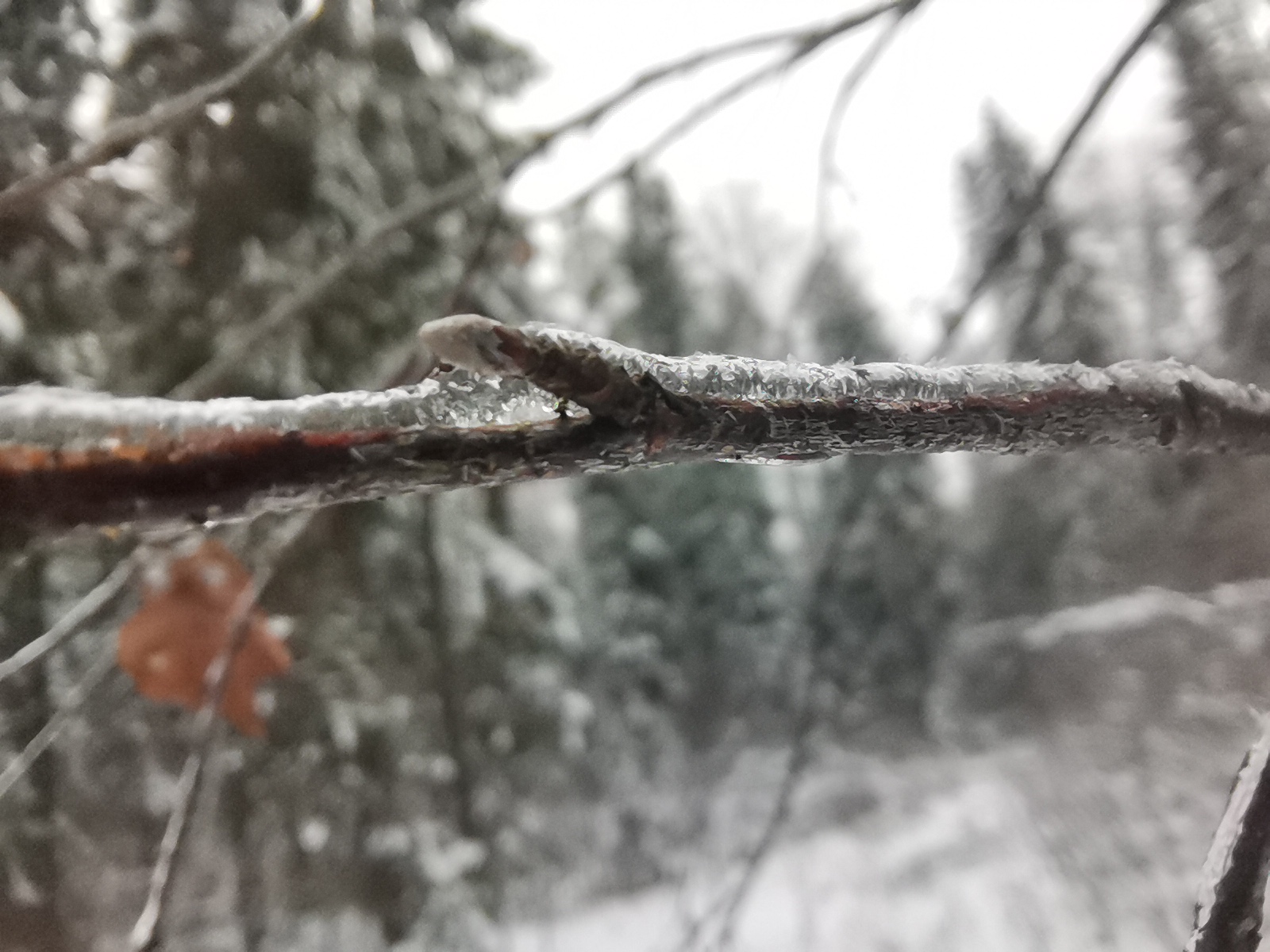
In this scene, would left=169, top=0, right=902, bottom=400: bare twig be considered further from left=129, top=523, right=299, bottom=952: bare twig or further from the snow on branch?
the snow on branch

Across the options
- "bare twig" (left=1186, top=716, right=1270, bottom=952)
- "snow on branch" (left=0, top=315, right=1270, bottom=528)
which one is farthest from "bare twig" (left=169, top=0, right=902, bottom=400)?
"bare twig" (left=1186, top=716, right=1270, bottom=952)

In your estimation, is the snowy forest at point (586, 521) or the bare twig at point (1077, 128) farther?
the bare twig at point (1077, 128)

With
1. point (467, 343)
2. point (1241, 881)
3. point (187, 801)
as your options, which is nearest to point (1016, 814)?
point (1241, 881)

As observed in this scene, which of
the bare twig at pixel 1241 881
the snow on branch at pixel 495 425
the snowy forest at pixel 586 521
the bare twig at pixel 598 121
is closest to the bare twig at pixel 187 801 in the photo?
the snowy forest at pixel 586 521

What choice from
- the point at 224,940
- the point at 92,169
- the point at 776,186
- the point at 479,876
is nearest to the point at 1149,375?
the point at 92,169

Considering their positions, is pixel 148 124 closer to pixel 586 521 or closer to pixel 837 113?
pixel 837 113

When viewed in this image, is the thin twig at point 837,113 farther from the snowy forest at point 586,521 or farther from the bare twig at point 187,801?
the bare twig at point 187,801

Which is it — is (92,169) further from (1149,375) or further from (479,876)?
(479,876)
